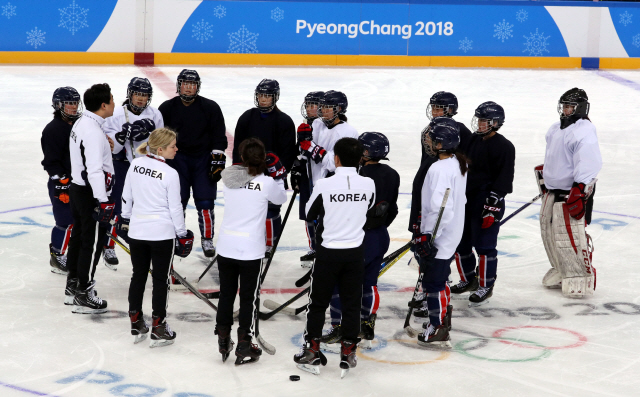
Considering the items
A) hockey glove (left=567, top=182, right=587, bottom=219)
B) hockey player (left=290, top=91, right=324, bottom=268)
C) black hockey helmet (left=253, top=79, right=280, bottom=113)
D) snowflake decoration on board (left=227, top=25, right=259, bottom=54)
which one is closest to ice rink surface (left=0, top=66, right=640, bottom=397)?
hockey player (left=290, top=91, right=324, bottom=268)

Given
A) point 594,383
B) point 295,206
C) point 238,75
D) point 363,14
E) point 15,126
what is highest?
point 363,14

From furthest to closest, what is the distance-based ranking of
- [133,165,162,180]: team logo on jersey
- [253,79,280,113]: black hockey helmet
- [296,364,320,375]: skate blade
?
[253,79,280,113]: black hockey helmet → [133,165,162,180]: team logo on jersey → [296,364,320,375]: skate blade

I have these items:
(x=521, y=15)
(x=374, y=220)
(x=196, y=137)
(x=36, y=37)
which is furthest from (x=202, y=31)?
(x=374, y=220)

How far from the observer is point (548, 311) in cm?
532

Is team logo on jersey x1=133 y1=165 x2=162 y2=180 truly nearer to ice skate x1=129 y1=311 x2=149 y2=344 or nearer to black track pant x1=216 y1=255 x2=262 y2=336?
black track pant x1=216 y1=255 x2=262 y2=336

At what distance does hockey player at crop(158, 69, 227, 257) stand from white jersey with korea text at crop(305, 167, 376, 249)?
2.01 metres

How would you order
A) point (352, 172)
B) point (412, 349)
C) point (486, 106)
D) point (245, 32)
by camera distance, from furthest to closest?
point (245, 32), point (486, 106), point (412, 349), point (352, 172)

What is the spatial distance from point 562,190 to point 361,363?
2.02 metres

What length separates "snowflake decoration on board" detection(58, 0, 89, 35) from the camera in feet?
48.1

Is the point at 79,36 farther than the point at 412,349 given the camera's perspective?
Yes

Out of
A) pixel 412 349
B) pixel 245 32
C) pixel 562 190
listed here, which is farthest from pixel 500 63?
pixel 412 349

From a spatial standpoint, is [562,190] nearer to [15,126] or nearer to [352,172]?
[352,172]

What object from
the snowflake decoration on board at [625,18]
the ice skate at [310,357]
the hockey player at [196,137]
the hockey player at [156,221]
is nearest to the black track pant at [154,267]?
the hockey player at [156,221]

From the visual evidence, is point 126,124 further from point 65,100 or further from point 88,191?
point 88,191
